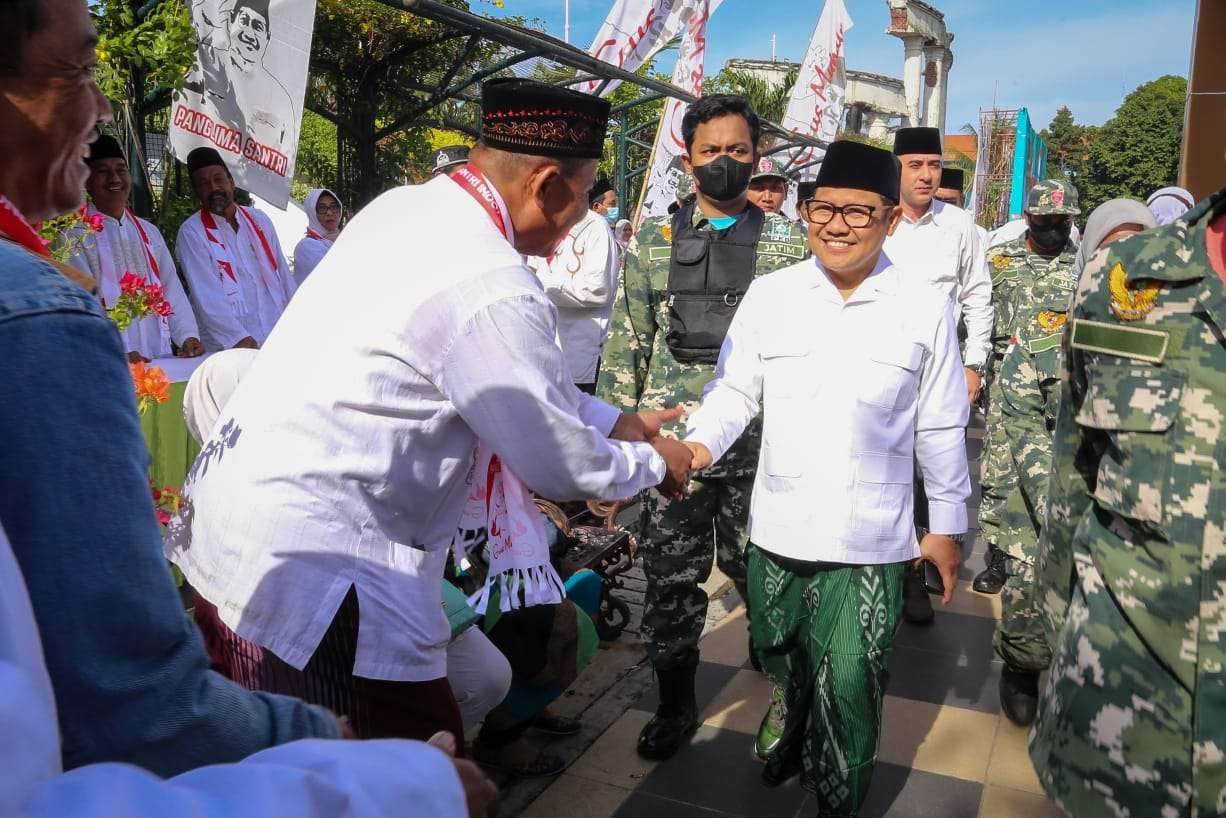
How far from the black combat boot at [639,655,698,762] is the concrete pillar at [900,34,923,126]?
52.1m

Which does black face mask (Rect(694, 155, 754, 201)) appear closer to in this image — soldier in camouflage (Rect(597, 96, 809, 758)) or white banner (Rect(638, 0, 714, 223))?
soldier in camouflage (Rect(597, 96, 809, 758))

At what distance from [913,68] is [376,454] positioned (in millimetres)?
56256

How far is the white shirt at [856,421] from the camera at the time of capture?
288 cm

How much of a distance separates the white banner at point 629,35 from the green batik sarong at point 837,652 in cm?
646

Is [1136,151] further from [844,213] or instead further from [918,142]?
[844,213]

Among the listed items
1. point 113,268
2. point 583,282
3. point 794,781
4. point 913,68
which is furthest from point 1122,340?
point 913,68

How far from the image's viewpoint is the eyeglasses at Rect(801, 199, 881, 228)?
9.79 feet

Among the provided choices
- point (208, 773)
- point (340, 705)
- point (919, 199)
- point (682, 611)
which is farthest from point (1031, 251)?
point (208, 773)

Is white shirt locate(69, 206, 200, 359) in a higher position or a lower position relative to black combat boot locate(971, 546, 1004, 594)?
higher

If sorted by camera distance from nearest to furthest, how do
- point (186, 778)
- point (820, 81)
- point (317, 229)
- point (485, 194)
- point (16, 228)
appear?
point (186, 778) → point (16, 228) → point (485, 194) → point (317, 229) → point (820, 81)

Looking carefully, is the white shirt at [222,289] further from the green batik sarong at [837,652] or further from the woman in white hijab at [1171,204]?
the woman in white hijab at [1171,204]

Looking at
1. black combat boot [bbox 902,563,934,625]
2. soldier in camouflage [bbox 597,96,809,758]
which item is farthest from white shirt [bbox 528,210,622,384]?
black combat boot [bbox 902,563,934,625]

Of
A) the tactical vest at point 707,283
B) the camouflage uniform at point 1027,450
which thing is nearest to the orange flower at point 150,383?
the tactical vest at point 707,283

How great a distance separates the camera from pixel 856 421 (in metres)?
2.88
